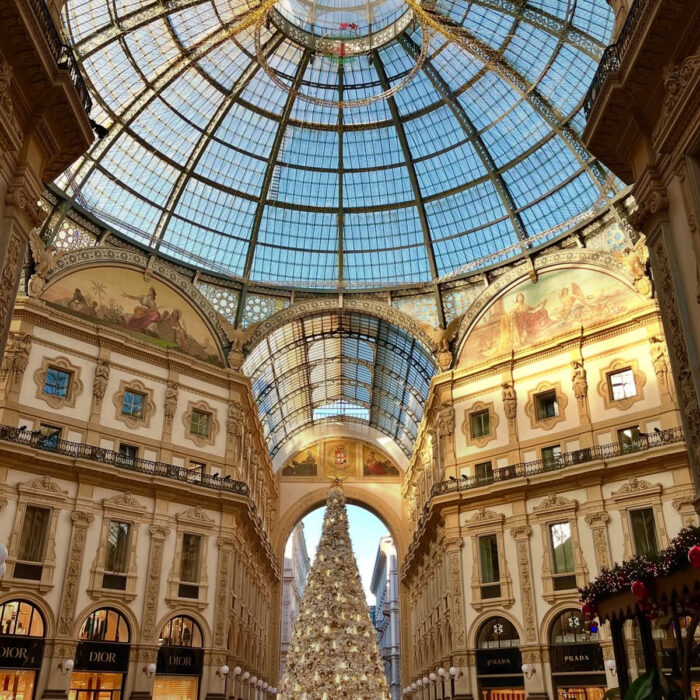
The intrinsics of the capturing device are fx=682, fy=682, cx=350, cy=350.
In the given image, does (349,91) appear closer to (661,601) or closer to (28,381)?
(28,381)

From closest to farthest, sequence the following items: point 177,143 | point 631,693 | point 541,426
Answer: point 631,693 < point 541,426 < point 177,143

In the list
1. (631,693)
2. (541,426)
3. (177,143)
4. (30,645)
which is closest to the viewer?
(631,693)

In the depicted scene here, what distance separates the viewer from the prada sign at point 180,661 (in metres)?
29.2

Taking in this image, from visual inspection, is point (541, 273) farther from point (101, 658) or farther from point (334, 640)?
point (101, 658)

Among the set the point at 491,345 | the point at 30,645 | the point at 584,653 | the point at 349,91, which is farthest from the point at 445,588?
the point at 349,91

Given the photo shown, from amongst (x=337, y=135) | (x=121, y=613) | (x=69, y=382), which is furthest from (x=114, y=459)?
(x=337, y=135)

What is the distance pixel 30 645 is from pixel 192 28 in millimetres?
28615

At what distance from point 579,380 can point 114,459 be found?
21891mm

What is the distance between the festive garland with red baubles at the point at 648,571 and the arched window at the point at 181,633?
21.2m

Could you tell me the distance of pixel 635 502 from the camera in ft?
94.8

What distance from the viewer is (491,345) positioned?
37406 millimetres

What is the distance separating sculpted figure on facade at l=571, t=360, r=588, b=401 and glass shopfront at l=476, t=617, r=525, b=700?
1102cm

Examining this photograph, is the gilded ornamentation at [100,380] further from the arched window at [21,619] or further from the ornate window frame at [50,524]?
the arched window at [21,619]

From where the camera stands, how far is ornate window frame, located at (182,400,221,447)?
1363 inches
